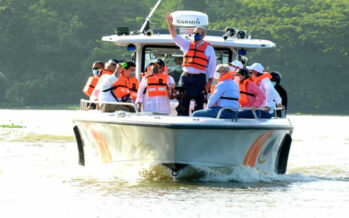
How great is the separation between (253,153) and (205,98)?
1.26 metres

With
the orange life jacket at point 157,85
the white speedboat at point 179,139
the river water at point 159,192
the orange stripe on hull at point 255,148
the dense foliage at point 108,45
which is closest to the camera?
the river water at point 159,192

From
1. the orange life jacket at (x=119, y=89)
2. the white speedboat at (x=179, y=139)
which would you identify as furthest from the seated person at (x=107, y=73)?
the white speedboat at (x=179, y=139)

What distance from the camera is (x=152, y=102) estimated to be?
14.4m

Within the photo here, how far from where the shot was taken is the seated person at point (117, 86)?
1461 cm

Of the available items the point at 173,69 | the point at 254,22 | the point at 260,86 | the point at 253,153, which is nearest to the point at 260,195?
the point at 253,153

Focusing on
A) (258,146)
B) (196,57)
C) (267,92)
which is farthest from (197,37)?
(258,146)

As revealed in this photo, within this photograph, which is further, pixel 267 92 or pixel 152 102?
pixel 267 92

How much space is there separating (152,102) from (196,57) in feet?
2.93

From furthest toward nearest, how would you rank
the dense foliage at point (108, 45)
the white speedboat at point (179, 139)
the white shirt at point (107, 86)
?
the dense foliage at point (108, 45), the white shirt at point (107, 86), the white speedboat at point (179, 139)

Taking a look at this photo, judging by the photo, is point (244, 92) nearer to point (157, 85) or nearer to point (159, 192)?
point (157, 85)

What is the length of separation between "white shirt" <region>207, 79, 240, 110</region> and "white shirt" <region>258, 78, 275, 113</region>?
0.84 m

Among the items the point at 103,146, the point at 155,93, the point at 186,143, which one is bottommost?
the point at 103,146

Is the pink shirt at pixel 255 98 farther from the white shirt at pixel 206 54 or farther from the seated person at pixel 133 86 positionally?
the seated person at pixel 133 86

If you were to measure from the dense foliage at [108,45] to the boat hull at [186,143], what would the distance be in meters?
47.2
